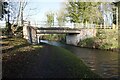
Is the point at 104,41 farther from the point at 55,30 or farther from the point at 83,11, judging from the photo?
the point at 83,11

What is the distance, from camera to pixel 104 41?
1548 inches

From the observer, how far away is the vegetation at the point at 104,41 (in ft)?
121

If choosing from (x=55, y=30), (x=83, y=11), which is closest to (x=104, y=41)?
(x=55, y=30)

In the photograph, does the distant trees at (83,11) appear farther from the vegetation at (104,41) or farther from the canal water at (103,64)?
the canal water at (103,64)

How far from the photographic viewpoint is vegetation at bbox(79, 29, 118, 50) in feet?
121

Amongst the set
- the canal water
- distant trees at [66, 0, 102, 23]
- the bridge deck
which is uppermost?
distant trees at [66, 0, 102, 23]

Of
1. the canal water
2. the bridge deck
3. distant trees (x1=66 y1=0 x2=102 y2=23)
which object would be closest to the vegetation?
the bridge deck

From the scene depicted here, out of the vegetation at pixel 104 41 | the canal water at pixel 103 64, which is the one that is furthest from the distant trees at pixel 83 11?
the canal water at pixel 103 64

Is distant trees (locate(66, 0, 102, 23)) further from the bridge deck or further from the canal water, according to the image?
the canal water

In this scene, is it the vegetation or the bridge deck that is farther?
the bridge deck

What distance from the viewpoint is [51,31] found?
1903 inches

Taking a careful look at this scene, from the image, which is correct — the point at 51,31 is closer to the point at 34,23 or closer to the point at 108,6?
the point at 34,23

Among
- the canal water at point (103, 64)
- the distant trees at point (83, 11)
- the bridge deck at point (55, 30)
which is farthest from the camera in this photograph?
the distant trees at point (83, 11)

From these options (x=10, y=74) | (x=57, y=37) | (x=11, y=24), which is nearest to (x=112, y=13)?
(x=57, y=37)
